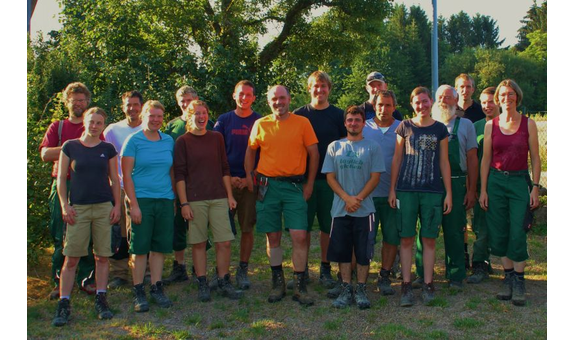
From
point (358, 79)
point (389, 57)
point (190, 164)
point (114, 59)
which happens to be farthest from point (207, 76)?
point (389, 57)

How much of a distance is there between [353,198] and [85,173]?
2408 millimetres

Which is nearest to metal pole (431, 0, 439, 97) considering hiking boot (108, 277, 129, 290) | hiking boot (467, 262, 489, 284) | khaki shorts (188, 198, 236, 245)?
hiking boot (467, 262, 489, 284)

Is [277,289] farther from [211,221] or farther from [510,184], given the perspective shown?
[510,184]

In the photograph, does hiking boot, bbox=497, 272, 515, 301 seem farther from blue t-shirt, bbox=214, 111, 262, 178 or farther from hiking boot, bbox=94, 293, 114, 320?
hiking boot, bbox=94, 293, 114, 320

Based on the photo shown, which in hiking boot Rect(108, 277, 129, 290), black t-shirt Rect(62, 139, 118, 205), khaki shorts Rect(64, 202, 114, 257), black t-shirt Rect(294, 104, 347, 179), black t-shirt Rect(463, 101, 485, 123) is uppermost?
black t-shirt Rect(463, 101, 485, 123)

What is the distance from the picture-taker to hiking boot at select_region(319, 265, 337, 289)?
232 inches

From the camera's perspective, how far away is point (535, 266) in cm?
673

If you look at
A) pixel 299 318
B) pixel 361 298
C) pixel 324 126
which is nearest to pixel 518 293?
pixel 361 298

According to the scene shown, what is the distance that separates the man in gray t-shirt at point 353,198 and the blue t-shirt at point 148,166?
1.51 meters

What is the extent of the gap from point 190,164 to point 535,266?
14.2 ft

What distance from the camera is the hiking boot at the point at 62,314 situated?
15.9 feet

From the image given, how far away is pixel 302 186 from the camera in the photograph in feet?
18.1
